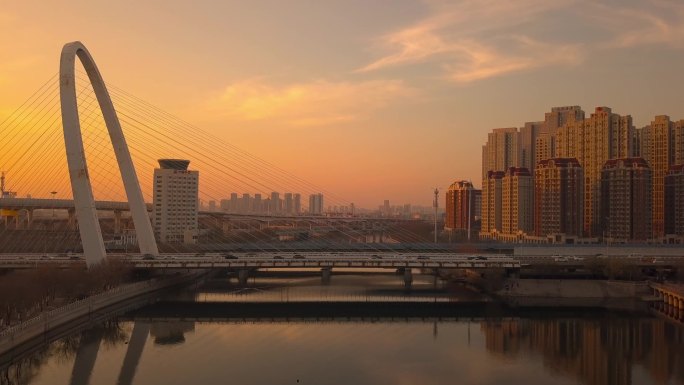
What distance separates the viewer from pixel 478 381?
10.0 metres

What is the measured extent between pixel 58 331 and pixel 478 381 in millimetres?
8262

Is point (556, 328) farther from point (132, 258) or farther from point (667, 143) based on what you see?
point (667, 143)

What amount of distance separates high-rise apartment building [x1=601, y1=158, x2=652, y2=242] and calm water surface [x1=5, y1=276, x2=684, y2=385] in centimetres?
1668

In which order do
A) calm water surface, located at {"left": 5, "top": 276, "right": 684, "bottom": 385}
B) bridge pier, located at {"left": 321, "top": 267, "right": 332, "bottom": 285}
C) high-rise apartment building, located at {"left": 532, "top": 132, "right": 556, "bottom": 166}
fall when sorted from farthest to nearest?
high-rise apartment building, located at {"left": 532, "top": 132, "right": 556, "bottom": 166}, bridge pier, located at {"left": 321, "top": 267, "right": 332, "bottom": 285}, calm water surface, located at {"left": 5, "top": 276, "right": 684, "bottom": 385}

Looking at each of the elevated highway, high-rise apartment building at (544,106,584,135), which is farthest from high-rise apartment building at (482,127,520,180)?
the elevated highway

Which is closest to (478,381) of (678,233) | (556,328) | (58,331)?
(556,328)

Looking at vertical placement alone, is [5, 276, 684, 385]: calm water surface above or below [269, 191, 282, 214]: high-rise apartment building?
below

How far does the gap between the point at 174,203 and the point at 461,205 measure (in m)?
20.4

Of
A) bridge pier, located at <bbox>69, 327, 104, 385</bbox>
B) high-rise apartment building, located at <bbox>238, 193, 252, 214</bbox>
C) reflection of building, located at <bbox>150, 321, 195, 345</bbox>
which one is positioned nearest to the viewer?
bridge pier, located at <bbox>69, 327, 104, 385</bbox>

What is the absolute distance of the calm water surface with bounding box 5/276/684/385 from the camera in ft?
33.4

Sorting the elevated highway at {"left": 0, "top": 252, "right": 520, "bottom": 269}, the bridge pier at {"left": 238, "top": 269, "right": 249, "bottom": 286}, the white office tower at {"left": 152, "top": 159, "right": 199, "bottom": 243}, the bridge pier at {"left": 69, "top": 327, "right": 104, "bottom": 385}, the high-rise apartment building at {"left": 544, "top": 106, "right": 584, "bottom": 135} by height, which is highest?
the high-rise apartment building at {"left": 544, "top": 106, "right": 584, "bottom": 135}

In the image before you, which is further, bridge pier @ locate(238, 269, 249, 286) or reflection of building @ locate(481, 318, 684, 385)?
bridge pier @ locate(238, 269, 249, 286)

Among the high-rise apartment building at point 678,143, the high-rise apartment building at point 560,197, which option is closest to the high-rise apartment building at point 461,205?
the high-rise apartment building at point 560,197

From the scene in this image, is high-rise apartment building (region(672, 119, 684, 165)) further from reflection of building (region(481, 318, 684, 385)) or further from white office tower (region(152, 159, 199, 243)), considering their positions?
white office tower (region(152, 159, 199, 243))
